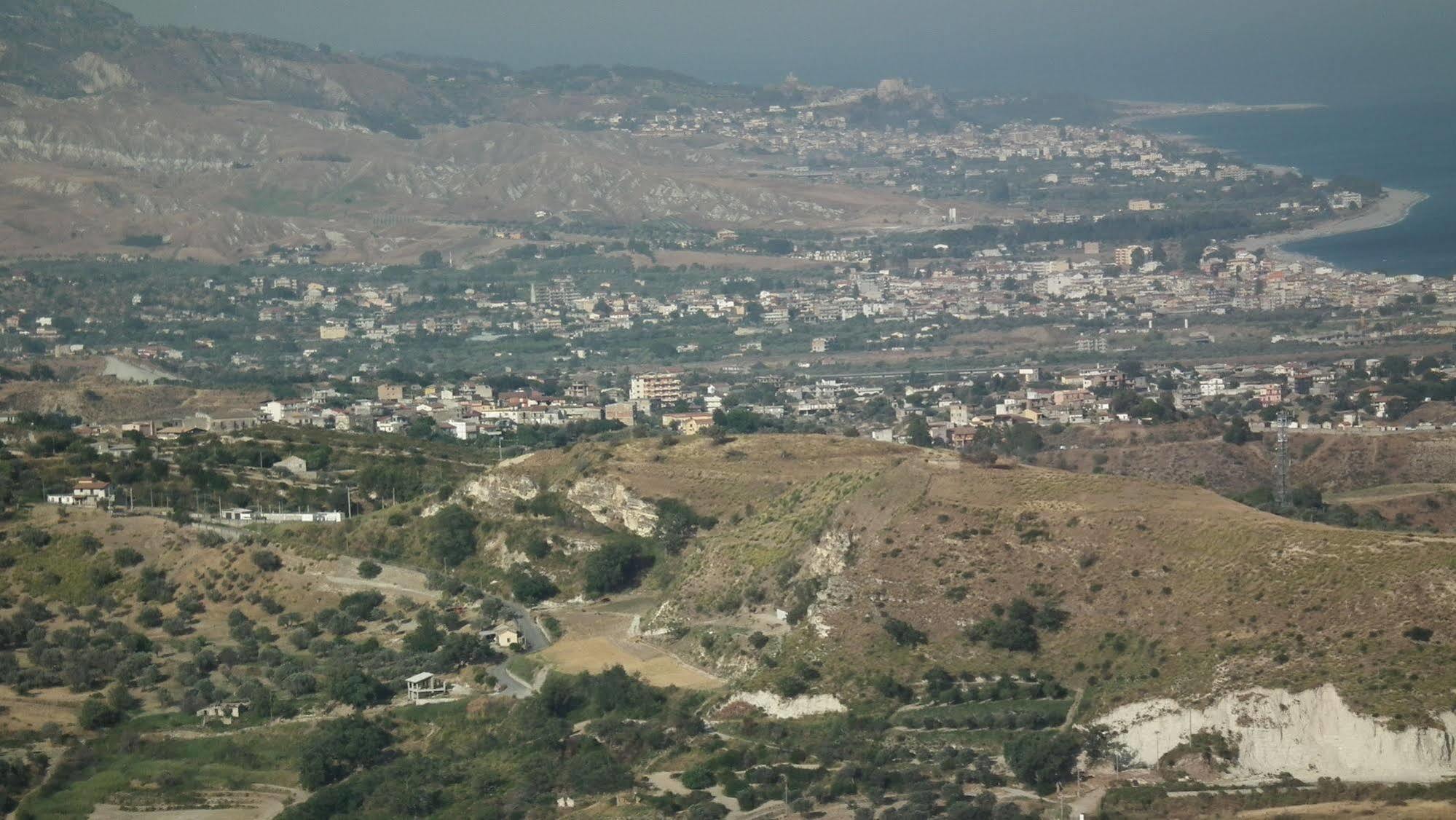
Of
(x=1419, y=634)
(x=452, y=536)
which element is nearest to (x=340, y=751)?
(x=452, y=536)

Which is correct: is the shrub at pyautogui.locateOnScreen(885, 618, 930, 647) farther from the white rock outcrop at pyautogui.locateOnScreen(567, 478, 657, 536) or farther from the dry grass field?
the white rock outcrop at pyautogui.locateOnScreen(567, 478, 657, 536)

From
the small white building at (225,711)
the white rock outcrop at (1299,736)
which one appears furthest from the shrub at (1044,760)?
the small white building at (225,711)

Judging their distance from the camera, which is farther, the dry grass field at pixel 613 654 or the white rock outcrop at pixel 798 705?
the dry grass field at pixel 613 654

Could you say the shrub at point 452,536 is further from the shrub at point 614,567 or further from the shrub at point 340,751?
the shrub at point 340,751

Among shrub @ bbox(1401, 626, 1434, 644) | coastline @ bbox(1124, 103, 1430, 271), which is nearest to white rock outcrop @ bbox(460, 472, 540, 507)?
shrub @ bbox(1401, 626, 1434, 644)

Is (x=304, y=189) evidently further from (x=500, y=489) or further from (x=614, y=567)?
(x=614, y=567)

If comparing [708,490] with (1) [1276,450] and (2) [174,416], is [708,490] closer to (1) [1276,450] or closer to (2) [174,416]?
(1) [1276,450]
